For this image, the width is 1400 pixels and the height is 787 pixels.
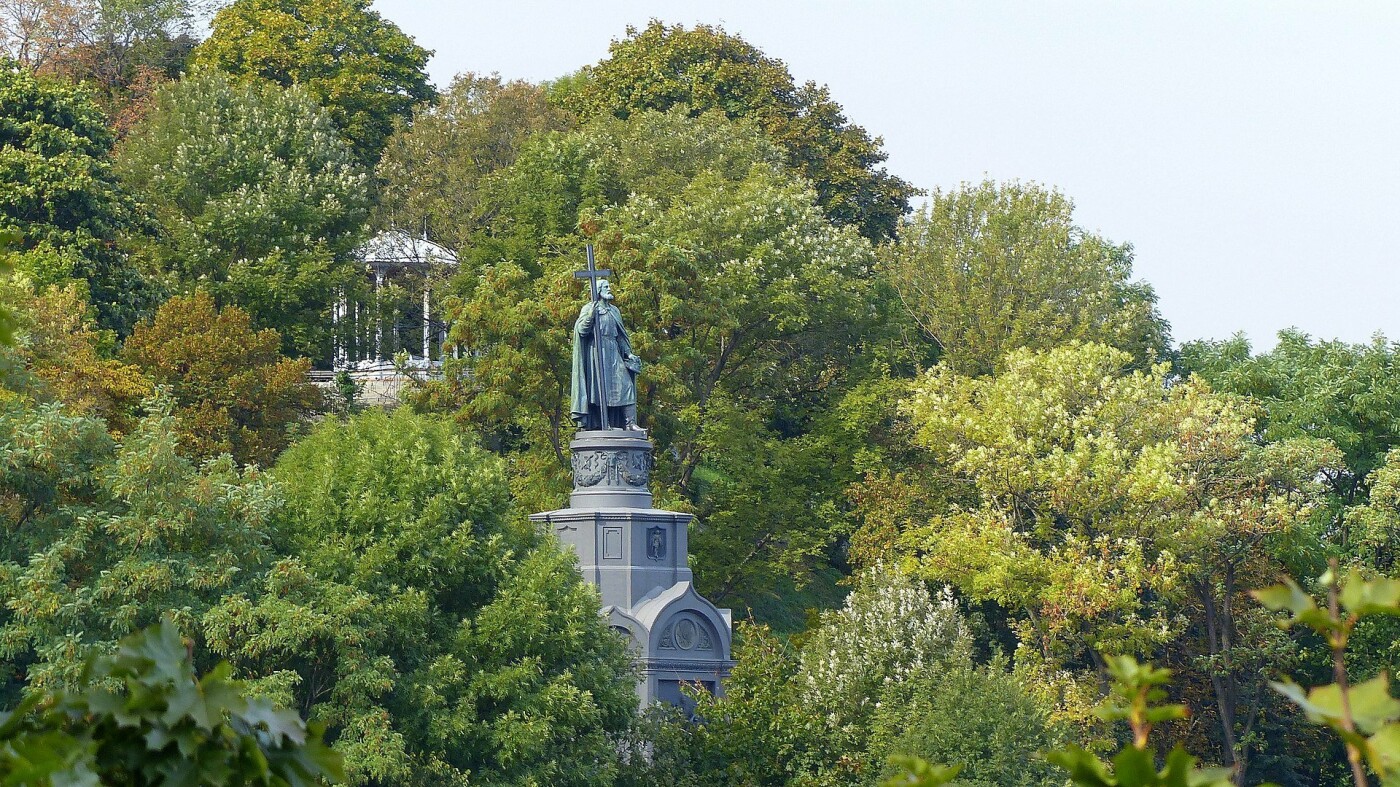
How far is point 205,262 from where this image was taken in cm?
4531

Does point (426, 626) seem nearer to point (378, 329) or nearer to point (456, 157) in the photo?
point (378, 329)

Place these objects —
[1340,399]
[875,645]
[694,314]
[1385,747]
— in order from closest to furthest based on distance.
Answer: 1. [1385,747]
2. [875,645]
3. [694,314]
4. [1340,399]

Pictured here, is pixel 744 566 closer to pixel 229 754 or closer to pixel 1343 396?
pixel 1343 396

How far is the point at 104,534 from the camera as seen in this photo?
2417 centimetres

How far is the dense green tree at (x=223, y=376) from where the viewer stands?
36594 millimetres

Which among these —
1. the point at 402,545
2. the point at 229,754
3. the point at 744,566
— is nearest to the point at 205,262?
the point at 744,566

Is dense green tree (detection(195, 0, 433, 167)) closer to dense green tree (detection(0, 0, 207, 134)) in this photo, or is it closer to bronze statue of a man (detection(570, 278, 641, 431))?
dense green tree (detection(0, 0, 207, 134))

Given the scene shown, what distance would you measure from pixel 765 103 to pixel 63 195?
20.7m

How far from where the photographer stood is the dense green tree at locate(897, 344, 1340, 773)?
35.8 m

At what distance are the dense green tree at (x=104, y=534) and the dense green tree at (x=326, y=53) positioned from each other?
29621 millimetres

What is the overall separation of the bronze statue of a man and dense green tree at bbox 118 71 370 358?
633 inches

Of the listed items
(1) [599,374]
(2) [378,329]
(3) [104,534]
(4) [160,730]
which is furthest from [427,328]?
(4) [160,730]

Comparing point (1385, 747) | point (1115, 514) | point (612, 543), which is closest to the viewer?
point (1385, 747)

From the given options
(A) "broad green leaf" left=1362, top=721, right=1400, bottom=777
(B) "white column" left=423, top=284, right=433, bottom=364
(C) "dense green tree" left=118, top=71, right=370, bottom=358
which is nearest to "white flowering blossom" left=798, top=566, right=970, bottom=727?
(C) "dense green tree" left=118, top=71, right=370, bottom=358
